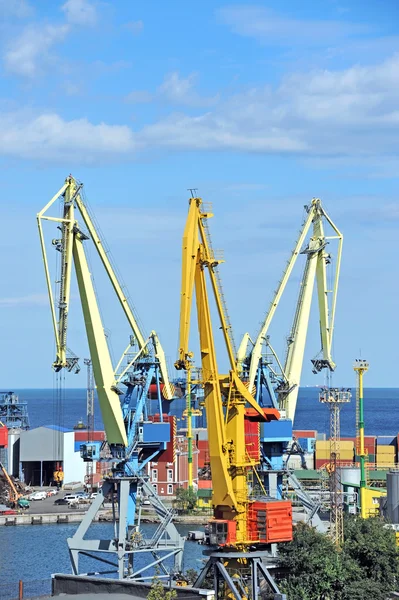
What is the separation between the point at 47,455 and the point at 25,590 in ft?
177

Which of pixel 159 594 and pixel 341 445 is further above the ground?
pixel 341 445

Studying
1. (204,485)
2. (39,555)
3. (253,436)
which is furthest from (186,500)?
(253,436)

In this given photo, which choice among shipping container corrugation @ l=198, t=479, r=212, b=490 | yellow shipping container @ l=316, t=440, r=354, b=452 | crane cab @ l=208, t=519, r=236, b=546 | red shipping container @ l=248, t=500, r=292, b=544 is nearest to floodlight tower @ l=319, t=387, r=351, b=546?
red shipping container @ l=248, t=500, r=292, b=544

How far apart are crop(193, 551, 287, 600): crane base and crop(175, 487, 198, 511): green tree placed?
42.4 meters

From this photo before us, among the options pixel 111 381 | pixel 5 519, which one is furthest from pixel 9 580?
pixel 5 519

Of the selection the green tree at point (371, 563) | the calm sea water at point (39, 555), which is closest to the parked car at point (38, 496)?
the calm sea water at point (39, 555)

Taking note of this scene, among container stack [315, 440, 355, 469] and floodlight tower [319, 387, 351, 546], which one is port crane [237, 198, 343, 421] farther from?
container stack [315, 440, 355, 469]

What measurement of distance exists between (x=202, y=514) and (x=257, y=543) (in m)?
42.4

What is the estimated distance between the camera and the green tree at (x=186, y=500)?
3435 inches

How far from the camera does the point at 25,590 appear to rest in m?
49.5

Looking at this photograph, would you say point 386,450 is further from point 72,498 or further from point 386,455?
point 72,498

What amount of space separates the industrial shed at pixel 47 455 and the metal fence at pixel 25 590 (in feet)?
165

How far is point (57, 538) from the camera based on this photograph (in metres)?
76.6

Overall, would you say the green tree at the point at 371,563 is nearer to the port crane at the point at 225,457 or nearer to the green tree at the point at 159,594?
the port crane at the point at 225,457
